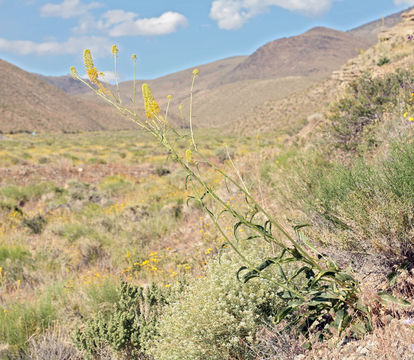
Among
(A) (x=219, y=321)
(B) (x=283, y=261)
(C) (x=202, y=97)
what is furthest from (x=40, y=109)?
(B) (x=283, y=261)

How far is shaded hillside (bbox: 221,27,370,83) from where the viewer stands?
15625 centimetres

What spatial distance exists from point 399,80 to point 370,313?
4556 mm

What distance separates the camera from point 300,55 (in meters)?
172

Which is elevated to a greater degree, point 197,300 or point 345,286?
point 345,286

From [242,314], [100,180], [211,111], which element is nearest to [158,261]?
[242,314]

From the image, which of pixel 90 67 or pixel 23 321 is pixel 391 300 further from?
pixel 23 321

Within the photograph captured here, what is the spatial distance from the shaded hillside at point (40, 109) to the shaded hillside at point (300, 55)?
106 metres

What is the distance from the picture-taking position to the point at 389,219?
7.04 feet

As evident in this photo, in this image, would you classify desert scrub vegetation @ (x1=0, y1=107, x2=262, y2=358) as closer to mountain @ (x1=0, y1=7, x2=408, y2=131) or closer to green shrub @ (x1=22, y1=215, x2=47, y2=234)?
green shrub @ (x1=22, y1=215, x2=47, y2=234)

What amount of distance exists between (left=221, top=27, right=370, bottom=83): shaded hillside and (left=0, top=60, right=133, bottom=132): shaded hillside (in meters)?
106

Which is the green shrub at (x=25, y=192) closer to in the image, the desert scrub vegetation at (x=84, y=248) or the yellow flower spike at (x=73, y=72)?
the desert scrub vegetation at (x=84, y=248)

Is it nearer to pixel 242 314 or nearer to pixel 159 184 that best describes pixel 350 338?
pixel 242 314

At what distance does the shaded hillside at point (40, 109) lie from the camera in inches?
2087

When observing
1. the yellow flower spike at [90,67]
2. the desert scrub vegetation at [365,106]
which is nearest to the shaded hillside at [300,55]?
the desert scrub vegetation at [365,106]
